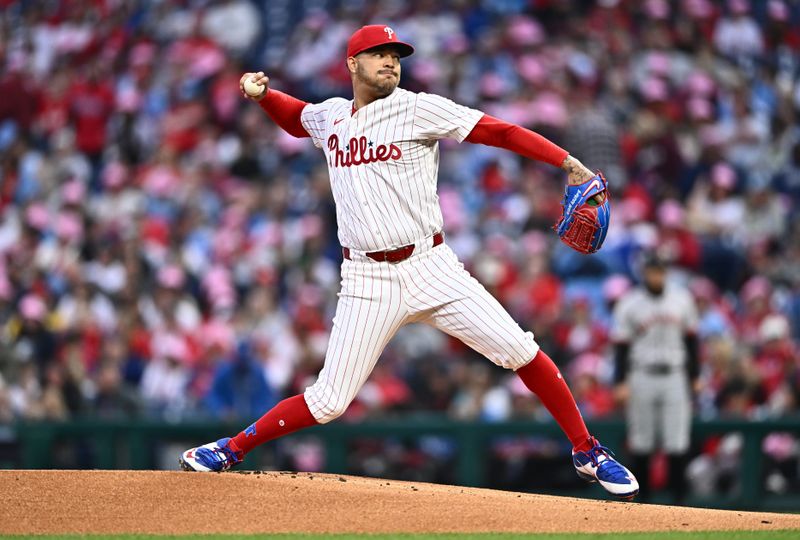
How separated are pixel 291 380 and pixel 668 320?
259 cm

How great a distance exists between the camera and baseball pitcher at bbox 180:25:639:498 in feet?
16.4

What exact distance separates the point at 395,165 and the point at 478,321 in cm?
65

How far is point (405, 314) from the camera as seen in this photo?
16.7 feet

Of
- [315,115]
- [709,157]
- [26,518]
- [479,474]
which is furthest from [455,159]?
[26,518]

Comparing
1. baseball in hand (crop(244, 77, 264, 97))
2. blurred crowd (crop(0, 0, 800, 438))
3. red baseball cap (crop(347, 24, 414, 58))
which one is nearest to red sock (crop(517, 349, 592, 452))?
red baseball cap (crop(347, 24, 414, 58))

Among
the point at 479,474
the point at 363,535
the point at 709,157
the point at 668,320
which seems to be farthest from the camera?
the point at 709,157

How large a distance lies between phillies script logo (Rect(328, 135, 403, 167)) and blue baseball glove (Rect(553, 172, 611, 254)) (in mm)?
651

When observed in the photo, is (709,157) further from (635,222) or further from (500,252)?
(500,252)

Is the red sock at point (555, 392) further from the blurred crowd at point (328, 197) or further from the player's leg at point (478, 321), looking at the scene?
the blurred crowd at point (328, 197)

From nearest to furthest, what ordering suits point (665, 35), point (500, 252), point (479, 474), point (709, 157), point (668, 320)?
point (668, 320) < point (479, 474) < point (500, 252) < point (709, 157) < point (665, 35)

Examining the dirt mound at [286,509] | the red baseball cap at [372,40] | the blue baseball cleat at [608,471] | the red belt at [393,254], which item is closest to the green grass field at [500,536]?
the dirt mound at [286,509]

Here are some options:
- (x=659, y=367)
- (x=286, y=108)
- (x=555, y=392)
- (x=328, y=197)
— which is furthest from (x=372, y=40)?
(x=328, y=197)

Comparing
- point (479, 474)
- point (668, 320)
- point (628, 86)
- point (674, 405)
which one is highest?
point (628, 86)

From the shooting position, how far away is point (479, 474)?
28.5 ft
